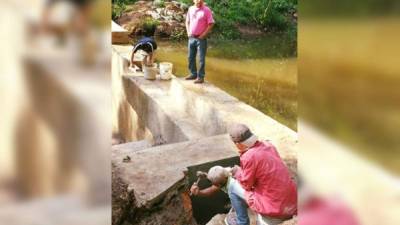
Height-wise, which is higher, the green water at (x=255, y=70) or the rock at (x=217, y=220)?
the green water at (x=255, y=70)

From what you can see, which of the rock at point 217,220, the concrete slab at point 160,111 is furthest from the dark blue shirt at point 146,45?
the rock at point 217,220

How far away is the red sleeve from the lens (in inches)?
111

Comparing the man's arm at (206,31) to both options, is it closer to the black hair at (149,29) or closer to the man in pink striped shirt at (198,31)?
the man in pink striped shirt at (198,31)

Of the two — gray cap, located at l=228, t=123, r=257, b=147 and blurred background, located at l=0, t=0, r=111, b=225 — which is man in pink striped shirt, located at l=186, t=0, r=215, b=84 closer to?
gray cap, located at l=228, t=123, r=257, b=147

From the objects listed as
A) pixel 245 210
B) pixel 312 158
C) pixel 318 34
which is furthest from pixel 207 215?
pixel 318 34

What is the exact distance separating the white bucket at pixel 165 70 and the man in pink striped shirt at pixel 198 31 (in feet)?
0.34

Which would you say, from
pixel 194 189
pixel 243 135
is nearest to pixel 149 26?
pixel 243 135

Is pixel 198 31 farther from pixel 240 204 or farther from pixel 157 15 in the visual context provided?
pixel 240 204

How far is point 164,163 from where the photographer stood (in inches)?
114

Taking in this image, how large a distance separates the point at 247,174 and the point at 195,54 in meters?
0.56

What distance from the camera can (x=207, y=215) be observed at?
2.88 metres

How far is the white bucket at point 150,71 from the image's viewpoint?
2988mm

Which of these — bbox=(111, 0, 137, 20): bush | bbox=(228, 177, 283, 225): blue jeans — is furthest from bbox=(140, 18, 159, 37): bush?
bbox=(228, 177, 283, 225): blue jeans

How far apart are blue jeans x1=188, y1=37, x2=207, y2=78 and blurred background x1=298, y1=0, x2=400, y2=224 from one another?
0.41 m
